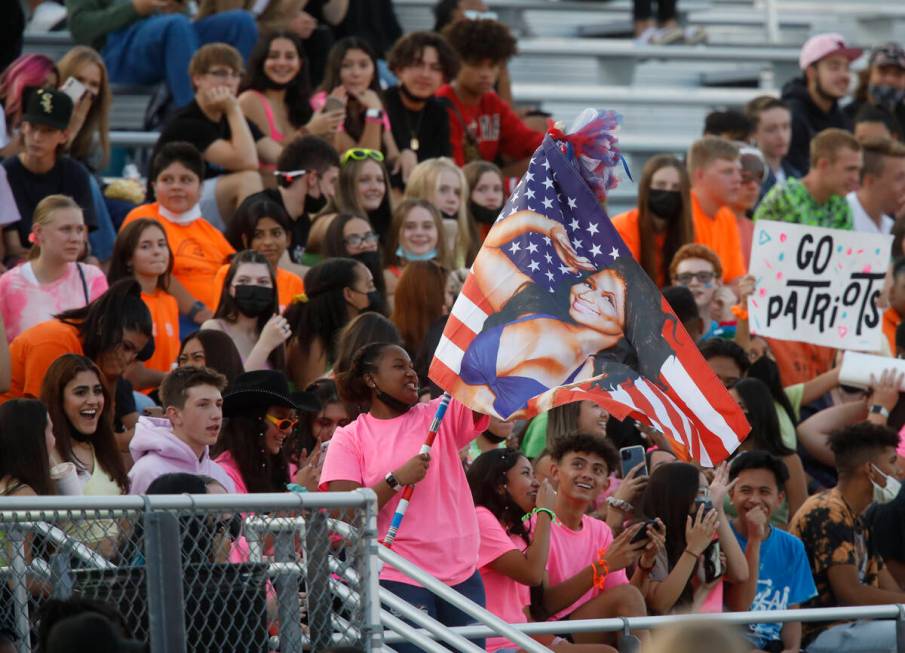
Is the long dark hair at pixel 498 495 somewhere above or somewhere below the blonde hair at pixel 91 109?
below

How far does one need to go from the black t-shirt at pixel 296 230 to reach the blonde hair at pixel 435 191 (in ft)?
1.83

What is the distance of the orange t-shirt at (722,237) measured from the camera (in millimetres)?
11383

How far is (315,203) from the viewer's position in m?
10.5

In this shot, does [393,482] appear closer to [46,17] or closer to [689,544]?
[689,544]

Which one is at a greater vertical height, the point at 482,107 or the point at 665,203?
the point at 482,107

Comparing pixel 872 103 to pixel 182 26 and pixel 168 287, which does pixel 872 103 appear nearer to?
pixel 182 26

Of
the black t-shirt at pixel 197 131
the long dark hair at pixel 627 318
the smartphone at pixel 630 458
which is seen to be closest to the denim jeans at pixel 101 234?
the black t-shirt at pixel 197 131

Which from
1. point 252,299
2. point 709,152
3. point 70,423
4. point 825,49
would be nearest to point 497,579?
point 70,423

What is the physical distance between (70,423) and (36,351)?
76 cm

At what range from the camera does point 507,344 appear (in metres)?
6.48

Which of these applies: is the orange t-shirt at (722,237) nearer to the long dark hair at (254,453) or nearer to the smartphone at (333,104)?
the smartphone at (333,104)

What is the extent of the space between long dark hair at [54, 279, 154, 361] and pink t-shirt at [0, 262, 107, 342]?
0.44m

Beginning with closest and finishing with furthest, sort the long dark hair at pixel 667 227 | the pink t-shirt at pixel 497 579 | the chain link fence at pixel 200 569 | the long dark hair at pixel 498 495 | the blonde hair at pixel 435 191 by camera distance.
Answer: the chain link fence at pixel 200 569 < the pink t-shirt at pixel 497 579 < the long dark hair at pixel 498 495 < the blonde hair at pixel 435 191 < the long dark hair at pixel 667 227

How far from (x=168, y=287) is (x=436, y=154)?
301 cm
